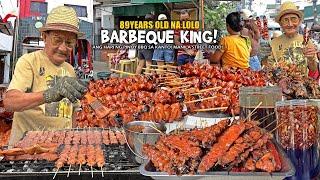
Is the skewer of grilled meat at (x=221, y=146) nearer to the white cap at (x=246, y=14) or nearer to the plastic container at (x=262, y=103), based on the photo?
the plastic container at (x=262, y=103)

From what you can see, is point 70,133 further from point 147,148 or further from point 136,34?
point 136,34

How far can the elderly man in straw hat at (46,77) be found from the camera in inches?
157

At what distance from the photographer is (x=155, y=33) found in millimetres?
6633

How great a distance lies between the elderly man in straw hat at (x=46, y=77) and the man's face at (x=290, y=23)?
320cm

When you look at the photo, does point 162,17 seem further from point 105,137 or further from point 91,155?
point 91,155

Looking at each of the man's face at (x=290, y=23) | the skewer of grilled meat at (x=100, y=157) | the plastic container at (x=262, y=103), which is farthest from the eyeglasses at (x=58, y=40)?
the man's face at (x=290, y=23)

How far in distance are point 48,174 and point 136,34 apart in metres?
4.25

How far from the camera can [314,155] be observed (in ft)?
7.08

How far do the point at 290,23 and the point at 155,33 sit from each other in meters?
1.89

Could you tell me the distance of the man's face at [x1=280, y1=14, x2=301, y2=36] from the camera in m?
6.20

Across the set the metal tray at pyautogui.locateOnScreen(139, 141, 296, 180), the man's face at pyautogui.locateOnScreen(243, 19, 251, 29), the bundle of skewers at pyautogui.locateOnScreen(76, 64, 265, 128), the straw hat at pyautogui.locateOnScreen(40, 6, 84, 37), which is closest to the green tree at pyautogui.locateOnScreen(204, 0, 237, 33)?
the man's face at pyautogui.locateOnScreen(243, 19, 251, 29)

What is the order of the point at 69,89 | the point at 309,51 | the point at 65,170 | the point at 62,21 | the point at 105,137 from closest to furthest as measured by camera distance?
the point at 65,170
the point at 105,137
the point at 69,89
the point at 62,21
the point at 309,51

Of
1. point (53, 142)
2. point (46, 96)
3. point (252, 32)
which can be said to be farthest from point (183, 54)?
point (53, 142)

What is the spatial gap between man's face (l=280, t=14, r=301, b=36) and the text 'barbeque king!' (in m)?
1.02
